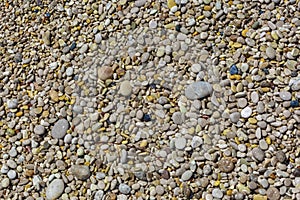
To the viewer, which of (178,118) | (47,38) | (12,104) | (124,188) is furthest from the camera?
(47,38)

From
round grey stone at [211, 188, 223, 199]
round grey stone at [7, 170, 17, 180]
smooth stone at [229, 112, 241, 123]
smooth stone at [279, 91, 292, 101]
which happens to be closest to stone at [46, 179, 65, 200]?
round grey stone at [7, 170, 17, 180]

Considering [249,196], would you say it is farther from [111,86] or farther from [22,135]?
[22,135]

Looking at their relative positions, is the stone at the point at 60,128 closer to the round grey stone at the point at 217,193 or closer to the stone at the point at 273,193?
the round grey stone at the point at 217,193

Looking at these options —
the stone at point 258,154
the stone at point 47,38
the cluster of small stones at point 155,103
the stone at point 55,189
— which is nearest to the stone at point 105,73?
the cluster of small stones at point 155,103

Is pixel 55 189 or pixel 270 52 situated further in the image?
pixel 270 52

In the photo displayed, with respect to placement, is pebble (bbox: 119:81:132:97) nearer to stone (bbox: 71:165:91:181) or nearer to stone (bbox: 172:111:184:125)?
stone (bbox: 172:111:184:125)

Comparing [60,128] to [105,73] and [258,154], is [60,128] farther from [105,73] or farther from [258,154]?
[258,154]

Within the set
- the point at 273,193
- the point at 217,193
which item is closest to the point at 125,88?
the point at 217,193

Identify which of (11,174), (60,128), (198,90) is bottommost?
(11,174)
